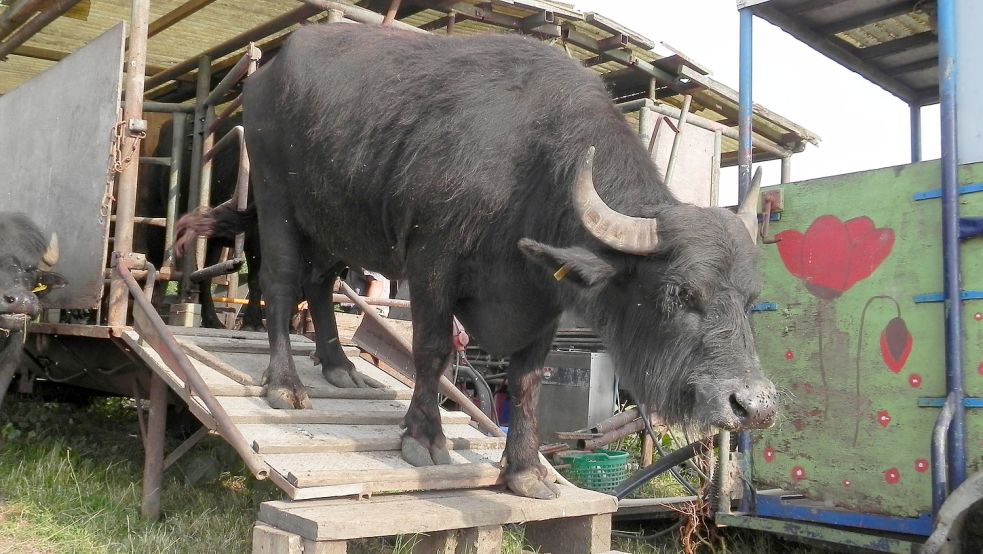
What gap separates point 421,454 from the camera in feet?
12.6

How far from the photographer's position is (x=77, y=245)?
4.97 m

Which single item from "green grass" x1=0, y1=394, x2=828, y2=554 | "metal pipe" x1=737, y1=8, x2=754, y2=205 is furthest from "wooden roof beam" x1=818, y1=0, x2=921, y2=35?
"green grass" x1=0, y1=394, x2=828, y2=554

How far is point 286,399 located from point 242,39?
333cm

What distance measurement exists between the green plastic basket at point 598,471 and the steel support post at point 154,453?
2.51m

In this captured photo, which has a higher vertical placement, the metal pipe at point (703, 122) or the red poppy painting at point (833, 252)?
the metal pipe at point (703, 122)

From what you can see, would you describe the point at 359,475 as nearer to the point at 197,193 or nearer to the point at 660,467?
the point at 660,467

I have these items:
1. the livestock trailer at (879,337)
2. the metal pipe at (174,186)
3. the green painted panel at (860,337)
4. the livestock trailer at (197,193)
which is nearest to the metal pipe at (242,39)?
the livestock trailer at (197,193)

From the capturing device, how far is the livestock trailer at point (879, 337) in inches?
149

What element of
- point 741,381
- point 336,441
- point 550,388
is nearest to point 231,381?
point 336,441

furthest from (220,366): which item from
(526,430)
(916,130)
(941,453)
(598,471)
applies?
(916,130)

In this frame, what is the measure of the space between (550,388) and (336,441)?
350 cm

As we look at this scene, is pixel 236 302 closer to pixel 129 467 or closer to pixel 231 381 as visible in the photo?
pixel 129 467

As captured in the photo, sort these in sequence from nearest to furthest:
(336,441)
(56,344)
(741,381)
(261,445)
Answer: (741,381) → (261,445) → (336,441) → (56,344)

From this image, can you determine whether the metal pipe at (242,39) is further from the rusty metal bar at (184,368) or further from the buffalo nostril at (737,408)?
the buffalo nostril at (737,408)
